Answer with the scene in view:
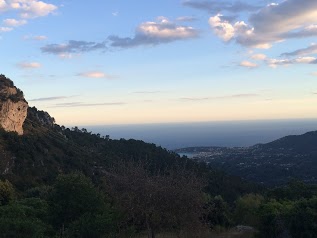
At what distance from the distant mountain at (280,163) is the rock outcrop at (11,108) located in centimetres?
4114

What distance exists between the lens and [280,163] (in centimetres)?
8331

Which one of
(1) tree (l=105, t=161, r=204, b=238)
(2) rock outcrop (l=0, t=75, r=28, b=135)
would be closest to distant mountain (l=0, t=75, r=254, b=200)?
(2) rock outcrop (l=0, t=75, r=28, b=135)

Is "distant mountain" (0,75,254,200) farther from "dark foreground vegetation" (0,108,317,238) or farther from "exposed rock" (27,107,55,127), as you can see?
"dark foreground vegetation" (0,108,317,238)

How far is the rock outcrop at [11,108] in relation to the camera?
2208 inches

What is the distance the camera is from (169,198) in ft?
39.6

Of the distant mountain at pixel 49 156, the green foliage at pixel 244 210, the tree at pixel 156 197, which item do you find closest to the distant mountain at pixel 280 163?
the distant mountain at pixel 49 156

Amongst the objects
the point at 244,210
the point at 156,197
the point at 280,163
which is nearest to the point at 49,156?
the point at 244,210

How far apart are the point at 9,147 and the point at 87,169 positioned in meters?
10.6

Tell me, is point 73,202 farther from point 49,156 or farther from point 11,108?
point 11,108

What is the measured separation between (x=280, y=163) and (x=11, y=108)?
2233 inches

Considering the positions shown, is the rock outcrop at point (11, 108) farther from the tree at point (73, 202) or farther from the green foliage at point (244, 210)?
the tree at point (73, 202)

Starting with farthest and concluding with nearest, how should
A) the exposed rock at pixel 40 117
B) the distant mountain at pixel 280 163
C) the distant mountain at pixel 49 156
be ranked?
the exposed rock at pixel 40 117, the distant mountain at pixel 280 163, the distant mountain at pixel 49 156

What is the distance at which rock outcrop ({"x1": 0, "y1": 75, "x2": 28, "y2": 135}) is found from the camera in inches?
2208

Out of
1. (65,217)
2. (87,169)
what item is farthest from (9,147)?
(65,217)
